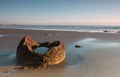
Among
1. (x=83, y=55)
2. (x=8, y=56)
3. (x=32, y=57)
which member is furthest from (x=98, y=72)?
(x=8, y=56)

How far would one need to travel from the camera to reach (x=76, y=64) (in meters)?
10.3

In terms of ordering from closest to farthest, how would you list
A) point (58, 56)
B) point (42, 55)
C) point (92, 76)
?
point (92, 76) < point (42, 55) < point (58, 56)

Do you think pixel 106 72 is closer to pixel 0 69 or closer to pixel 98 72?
pixel 98 72

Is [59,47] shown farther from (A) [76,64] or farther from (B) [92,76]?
(B) [92,76]

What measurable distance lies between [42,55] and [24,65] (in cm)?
98

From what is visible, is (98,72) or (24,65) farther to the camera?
(24,65)

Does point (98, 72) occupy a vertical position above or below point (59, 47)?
below

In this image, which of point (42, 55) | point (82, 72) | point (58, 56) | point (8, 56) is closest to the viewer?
point (82, 72)

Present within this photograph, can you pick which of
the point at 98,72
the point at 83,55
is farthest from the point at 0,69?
the point at 83,55

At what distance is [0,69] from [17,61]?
5.28ft

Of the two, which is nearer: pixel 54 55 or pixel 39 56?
pixel 39 56

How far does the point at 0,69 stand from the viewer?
893cm

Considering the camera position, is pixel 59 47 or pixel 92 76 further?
pixel 59 47

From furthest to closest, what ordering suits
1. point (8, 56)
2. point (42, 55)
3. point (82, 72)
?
1. point (8, 56)
2. point (42, 55)
3. point (82, 72)
